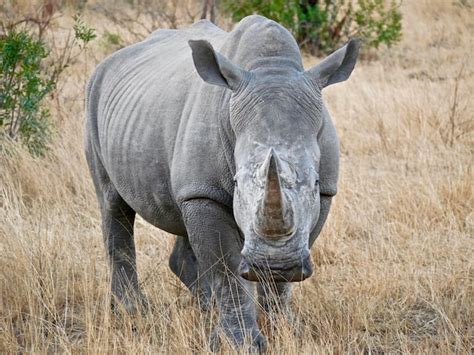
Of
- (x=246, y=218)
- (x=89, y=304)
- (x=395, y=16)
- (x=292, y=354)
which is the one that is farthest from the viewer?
(x=395, y=16)

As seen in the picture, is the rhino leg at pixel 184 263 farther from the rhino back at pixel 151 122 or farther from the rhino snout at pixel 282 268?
the rhino snout at pixel 282 268

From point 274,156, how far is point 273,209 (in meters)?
0.18

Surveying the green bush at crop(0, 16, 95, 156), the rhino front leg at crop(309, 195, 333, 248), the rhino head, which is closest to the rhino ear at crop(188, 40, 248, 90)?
the rhino head

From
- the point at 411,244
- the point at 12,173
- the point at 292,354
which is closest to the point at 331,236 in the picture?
the point at 411,244

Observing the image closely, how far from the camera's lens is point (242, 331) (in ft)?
13.0

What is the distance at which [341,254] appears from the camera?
17.7 feet

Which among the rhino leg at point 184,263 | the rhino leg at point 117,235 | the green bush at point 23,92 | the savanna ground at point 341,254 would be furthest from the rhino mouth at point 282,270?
the green bush at point 23,92

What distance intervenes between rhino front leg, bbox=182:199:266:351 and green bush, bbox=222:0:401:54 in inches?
348

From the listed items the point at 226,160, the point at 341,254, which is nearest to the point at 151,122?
the point at 226,160

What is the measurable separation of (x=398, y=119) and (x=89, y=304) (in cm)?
458

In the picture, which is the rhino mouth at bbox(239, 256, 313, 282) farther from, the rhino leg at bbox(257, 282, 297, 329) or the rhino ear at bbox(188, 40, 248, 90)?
the rhino ear at bbox(188, 40, 248, 90)

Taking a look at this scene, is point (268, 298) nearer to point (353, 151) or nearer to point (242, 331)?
point (242, 331)

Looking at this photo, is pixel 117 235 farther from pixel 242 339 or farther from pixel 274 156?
pixel 274 156

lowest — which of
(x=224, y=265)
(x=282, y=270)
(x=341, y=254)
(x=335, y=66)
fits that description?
(x=341, y=254)
